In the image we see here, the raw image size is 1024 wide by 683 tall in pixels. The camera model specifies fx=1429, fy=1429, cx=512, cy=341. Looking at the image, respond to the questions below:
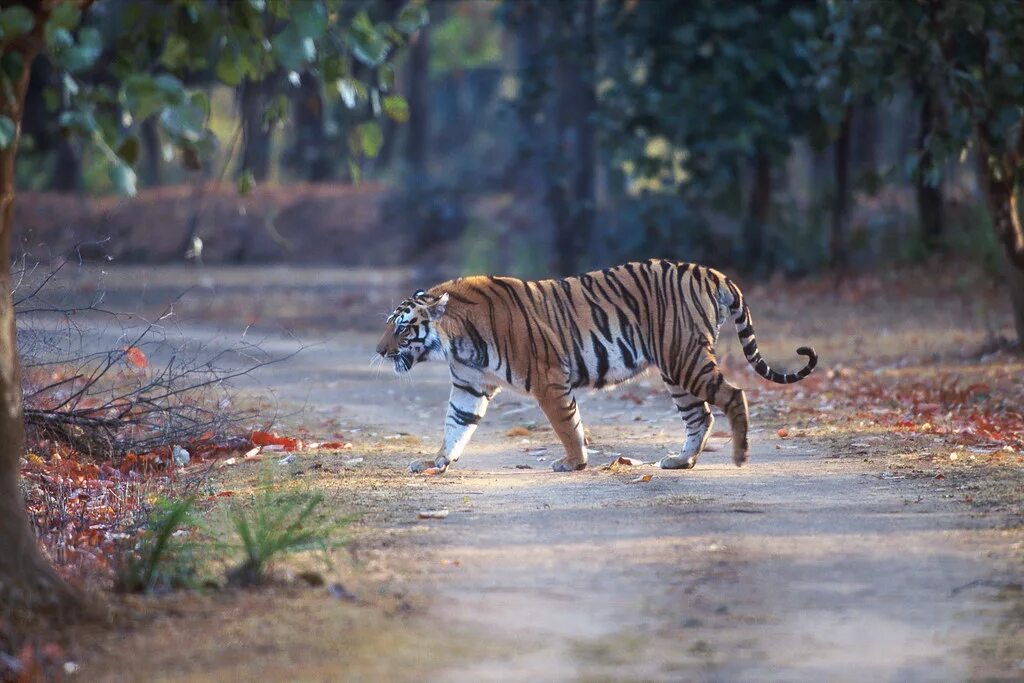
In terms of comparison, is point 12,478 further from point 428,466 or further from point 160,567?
point 428,466

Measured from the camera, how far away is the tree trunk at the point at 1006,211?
484 inches

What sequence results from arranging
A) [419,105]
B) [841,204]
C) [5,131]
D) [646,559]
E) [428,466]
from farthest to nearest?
[419,105], [841,204], [428,466], [646,559], [5,131]

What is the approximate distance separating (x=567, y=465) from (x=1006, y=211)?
19.7ft

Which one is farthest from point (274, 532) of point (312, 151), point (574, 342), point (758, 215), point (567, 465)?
point (312, 151)

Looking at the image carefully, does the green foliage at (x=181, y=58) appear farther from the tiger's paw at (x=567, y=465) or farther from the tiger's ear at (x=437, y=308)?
the tiger's paw at (x=567, y=465)

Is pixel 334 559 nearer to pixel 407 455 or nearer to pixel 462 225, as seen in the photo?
pixel 407 455

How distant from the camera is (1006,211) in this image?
12414mm

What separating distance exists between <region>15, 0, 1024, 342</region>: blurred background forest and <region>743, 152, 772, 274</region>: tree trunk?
0.03 m

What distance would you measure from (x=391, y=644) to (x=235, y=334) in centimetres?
1284

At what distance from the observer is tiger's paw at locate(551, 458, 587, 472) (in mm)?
8305

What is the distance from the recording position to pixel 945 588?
5.71m

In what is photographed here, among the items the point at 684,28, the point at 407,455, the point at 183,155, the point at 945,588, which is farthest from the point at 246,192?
the point at 684,28

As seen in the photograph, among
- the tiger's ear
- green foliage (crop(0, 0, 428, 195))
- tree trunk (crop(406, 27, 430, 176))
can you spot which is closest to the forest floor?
the tiger's ear

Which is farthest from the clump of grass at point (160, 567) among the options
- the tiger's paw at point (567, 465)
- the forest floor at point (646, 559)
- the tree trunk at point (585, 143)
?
the tree trunk at point (585, 143)
